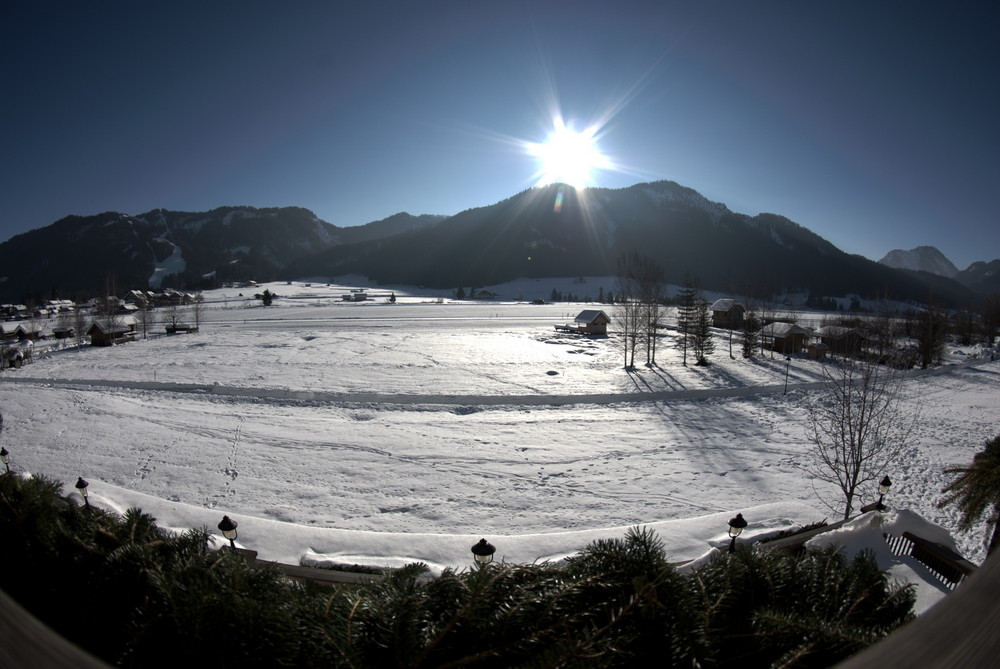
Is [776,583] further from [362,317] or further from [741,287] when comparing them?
[741,287]

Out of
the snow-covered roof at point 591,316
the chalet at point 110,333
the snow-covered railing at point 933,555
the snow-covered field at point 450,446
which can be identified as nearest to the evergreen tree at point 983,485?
the snow-covered railing at point 933,555

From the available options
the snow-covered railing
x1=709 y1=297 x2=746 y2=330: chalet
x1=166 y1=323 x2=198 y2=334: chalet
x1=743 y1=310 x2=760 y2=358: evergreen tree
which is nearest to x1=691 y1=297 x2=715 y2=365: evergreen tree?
x1=743 y1=310 x2=760 y2=358: evergreen tree

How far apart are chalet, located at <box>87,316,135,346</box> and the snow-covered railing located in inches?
2636

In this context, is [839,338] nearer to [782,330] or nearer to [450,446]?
[782,330]

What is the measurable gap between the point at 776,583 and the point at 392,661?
70.4 inches

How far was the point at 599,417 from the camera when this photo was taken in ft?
71.2

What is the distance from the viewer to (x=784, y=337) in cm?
4344

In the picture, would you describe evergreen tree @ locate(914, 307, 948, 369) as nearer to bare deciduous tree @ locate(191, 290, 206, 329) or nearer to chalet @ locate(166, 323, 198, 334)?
bare deciduous tree @ locate(191, 290, 206, 329)

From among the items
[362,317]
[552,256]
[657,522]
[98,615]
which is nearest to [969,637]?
[98,615]

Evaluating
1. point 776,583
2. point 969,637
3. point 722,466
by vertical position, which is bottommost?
point 722,466

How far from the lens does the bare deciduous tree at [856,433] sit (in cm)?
1160

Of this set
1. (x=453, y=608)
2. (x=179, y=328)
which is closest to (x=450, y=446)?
(x=453, y=608)

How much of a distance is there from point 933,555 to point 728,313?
6441 cm

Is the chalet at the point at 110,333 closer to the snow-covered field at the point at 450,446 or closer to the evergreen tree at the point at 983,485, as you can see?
the snow-covered field at the point at 450,446
